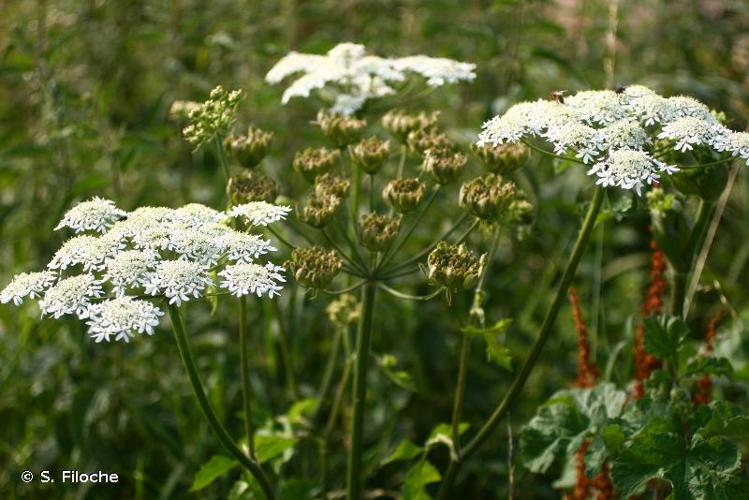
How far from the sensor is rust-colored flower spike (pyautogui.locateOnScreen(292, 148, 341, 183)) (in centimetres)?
302

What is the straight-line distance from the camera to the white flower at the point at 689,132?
247 centimetres

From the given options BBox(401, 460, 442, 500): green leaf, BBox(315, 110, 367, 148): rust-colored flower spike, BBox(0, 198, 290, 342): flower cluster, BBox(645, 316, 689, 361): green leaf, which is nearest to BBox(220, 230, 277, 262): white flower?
BBox(0, 198, 290, 342): flower cluster

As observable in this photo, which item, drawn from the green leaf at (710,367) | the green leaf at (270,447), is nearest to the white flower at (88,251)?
the green leaf at (270,447)

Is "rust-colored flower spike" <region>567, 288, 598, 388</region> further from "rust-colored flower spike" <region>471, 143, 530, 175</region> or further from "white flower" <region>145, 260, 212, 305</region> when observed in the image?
"white flower" <region>145, 260, 212, 305</region>

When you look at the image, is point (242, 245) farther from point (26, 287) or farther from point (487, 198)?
point (487, 198)

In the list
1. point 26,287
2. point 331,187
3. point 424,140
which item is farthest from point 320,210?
point 26,287

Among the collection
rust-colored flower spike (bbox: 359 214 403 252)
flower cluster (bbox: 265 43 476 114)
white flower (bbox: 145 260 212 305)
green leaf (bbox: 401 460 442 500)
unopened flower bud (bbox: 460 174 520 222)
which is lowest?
green leaf (bbox: 401 460 442 500)

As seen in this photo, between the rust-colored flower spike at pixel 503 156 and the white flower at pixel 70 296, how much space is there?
4.26 ft

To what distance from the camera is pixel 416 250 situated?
4.96 m

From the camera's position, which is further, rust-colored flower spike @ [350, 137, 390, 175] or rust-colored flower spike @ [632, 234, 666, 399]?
rust-colored flower spike @ [632, 234, 666, 399]

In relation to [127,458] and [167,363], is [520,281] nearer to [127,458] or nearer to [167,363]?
[167,363]

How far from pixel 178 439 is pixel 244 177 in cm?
167

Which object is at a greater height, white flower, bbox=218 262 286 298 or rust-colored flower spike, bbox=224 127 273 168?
rust-colored flower spike, bbox=224 127 273 168

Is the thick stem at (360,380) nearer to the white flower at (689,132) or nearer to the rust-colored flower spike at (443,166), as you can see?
the rust-colored flower spike at (443,166)
